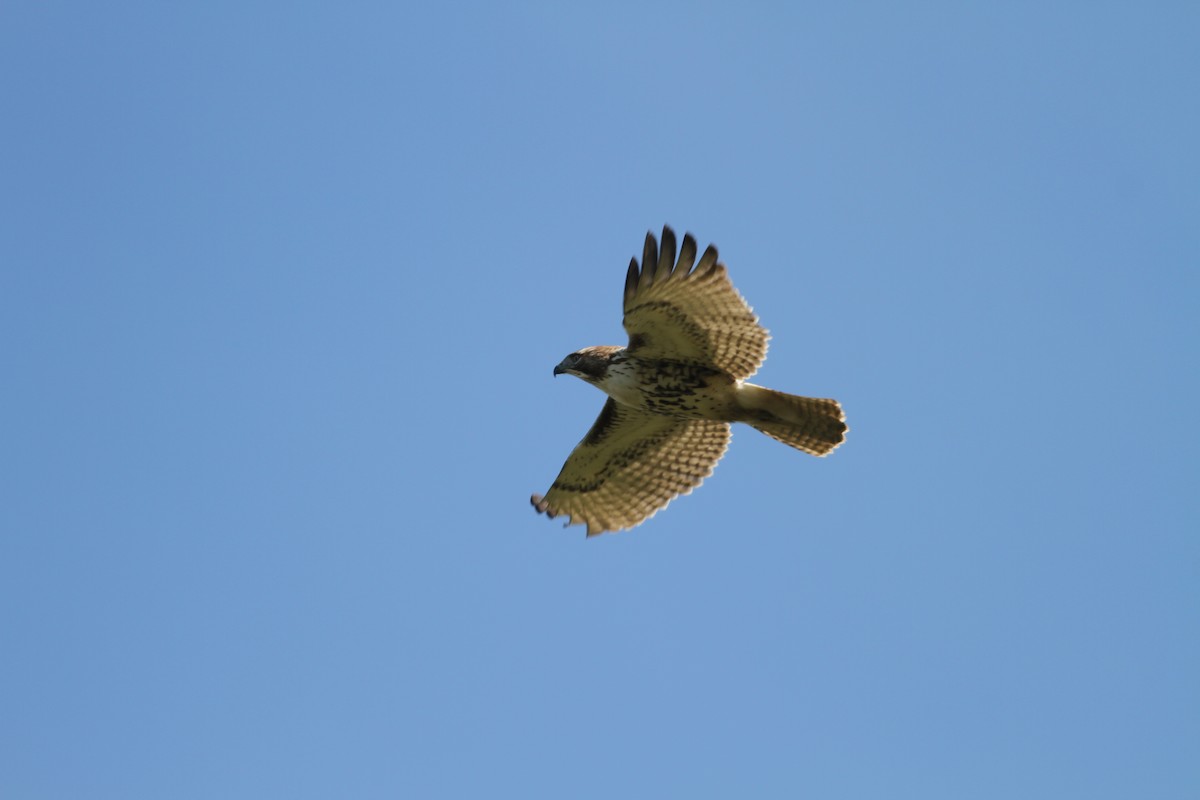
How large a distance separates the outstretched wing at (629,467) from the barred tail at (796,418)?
75cm

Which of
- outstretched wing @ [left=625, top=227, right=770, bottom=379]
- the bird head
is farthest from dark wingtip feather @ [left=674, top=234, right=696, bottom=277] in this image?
the bird head

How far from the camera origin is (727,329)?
10664 millimetres

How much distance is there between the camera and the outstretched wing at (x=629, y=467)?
1224cm

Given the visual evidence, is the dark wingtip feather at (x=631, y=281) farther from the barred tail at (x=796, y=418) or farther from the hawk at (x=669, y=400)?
the barred tail at (x=796, y=418)

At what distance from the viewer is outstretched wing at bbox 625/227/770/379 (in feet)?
33.9

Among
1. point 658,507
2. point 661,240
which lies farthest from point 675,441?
point 661,240

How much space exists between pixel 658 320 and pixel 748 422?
133 centimetres

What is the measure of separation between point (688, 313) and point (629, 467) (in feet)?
7.86

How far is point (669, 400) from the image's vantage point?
11203mm

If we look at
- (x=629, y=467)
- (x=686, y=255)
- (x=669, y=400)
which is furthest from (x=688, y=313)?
(x=629, y=467)

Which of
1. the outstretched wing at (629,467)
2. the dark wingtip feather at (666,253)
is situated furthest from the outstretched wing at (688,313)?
the outstretched wing at (629,467)

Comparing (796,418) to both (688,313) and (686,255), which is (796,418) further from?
(686,255)

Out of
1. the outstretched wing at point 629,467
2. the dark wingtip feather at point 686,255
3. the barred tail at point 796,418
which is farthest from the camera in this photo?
the outstretched wing at point 629,467

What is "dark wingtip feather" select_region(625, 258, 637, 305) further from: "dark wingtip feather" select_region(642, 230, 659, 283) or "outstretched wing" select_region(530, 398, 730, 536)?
"outstretched wing" select_region(530, 398, 730, 536)
